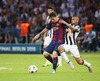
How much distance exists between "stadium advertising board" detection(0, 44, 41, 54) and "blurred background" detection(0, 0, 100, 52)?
67 centimetres

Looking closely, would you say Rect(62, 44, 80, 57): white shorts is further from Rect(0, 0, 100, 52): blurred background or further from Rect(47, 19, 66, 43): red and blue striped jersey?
Rect(0, 0, 100, 52): blurred background

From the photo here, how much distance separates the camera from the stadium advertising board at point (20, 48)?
29.7 meters

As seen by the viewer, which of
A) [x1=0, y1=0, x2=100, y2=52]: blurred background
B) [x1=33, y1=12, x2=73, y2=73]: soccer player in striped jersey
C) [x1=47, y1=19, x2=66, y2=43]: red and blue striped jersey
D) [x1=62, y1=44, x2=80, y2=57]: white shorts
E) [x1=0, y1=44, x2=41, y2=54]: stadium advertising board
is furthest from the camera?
[x1=0, y1=0, x2=100, y2=52]: blurred background

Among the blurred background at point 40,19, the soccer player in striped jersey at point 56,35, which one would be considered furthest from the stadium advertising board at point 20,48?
the soccer player in striped jersey at point 56,35

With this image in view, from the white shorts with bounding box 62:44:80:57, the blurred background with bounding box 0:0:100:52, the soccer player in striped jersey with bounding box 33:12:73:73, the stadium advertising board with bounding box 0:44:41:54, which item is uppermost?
the soccer player in striped jersey with bounding box 33:12:73:73

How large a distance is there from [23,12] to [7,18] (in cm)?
122

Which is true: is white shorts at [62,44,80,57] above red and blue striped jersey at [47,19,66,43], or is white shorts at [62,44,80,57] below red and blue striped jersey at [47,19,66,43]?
below

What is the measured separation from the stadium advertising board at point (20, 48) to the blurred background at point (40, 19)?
666 mm

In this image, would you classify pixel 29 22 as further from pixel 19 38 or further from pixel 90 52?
pixel 90 52

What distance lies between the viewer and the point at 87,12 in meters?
31.6

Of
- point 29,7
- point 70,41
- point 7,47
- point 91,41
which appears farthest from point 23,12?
point 70,41

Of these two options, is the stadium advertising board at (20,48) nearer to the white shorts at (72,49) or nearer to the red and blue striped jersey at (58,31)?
the white shorts at (72,49)

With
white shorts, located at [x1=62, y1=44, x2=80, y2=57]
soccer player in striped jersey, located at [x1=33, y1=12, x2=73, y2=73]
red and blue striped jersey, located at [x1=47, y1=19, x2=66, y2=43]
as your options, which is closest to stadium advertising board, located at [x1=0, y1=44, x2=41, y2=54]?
white shorts, located at [x1=62, y1=44, x2=80, y2=57]

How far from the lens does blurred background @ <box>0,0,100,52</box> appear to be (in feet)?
100
